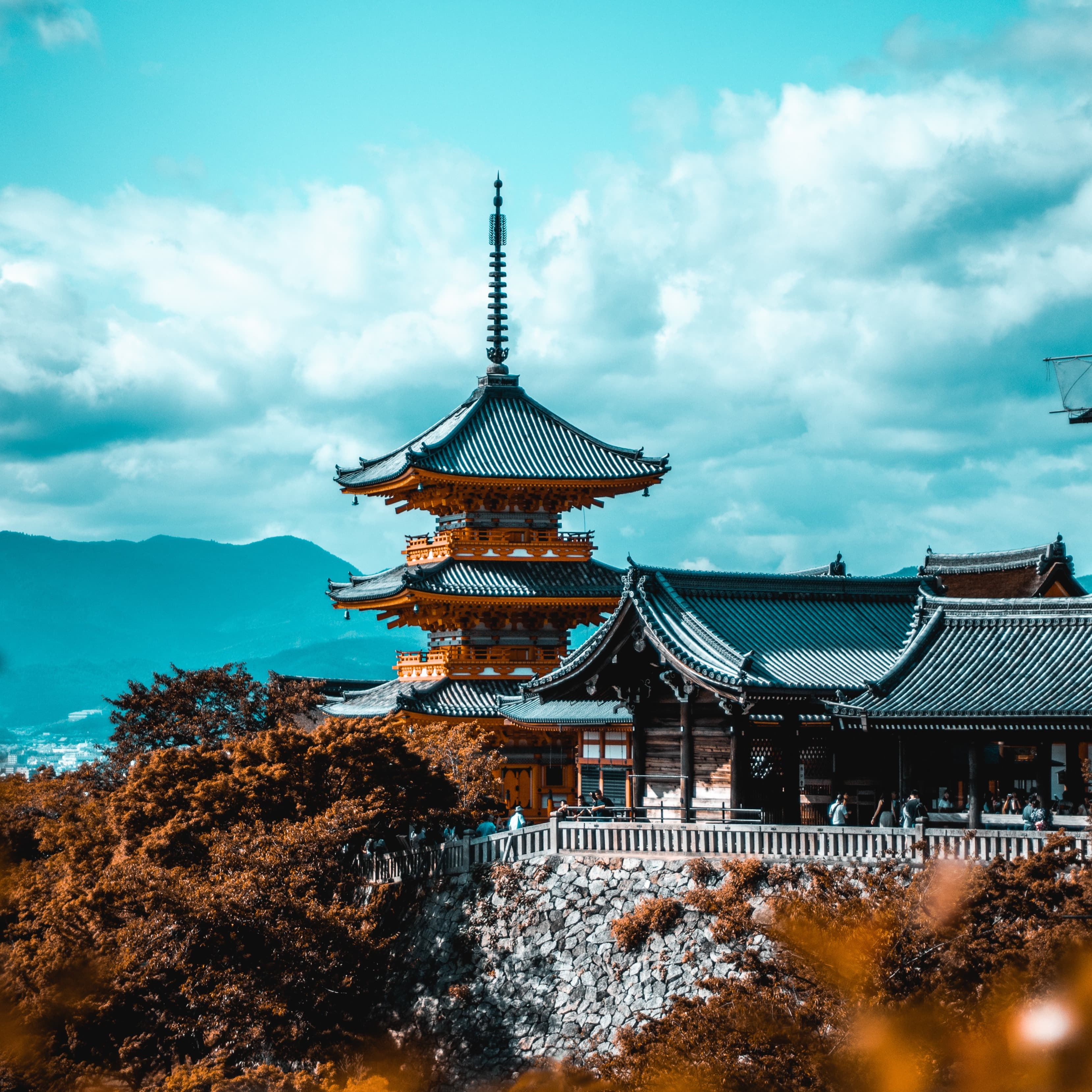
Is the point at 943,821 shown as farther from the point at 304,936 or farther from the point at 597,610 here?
the point at 597,610

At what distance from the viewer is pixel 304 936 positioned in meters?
28.7

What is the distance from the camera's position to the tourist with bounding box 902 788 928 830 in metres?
28.9

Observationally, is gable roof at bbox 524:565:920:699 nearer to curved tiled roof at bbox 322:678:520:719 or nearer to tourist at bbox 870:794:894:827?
tourist at bbox 870:794:894:827

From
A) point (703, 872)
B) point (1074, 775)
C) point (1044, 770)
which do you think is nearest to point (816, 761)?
point (1044, 770)

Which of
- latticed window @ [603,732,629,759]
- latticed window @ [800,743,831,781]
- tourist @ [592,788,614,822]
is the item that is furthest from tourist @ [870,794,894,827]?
latticed window @ [603,732,629,759]

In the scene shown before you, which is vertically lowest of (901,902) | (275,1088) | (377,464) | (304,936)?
(275,1088)

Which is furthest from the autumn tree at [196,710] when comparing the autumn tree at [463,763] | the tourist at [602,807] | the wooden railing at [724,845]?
the wooden railing at [724,845]

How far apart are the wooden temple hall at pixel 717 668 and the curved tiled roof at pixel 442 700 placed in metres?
0.11

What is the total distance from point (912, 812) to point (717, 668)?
521 cm

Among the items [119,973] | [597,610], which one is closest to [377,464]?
[597,610]

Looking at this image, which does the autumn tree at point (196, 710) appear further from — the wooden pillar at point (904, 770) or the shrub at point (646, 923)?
the wooden pillar at point (904, 770)

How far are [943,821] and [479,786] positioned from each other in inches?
468

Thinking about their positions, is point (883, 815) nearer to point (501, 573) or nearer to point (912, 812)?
point (912, 812)

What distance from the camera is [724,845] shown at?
29219 mm
